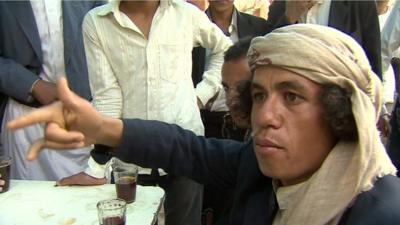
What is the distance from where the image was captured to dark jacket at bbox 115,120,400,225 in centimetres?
140

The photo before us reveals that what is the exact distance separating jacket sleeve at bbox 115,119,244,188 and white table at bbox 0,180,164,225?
28 centimetres

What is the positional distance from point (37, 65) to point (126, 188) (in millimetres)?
1236

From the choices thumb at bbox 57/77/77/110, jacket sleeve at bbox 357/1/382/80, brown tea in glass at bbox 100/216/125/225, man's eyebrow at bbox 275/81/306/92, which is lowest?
brown tea in glass at bbox 100/216/125/225

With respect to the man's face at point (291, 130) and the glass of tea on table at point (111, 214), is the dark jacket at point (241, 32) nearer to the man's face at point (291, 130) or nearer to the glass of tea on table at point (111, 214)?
the glass of tea on table at point (111, 214)

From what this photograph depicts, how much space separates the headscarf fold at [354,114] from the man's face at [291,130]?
0.13 ft

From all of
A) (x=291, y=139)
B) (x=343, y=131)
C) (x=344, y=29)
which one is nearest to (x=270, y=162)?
(x=291, y=139)

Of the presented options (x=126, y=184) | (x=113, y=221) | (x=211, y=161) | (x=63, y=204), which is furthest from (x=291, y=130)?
(x=63, y=204)

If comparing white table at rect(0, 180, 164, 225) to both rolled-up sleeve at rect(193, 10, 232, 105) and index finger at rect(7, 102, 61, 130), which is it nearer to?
index finger at rect(7, 102, 61, 130)

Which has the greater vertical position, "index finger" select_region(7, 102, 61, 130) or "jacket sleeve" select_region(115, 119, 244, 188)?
"index finger" select_region(7, 102, 61, 130)

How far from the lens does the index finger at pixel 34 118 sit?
1019mm

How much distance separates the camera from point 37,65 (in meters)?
2.71

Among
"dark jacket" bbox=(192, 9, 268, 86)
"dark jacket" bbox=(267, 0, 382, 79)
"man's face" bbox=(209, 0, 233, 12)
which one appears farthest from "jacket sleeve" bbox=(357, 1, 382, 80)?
"man's face" bbox=(209, 0, 233, 12)

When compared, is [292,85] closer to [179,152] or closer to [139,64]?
[179,152]

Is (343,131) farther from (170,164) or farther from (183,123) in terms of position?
(183,123)
